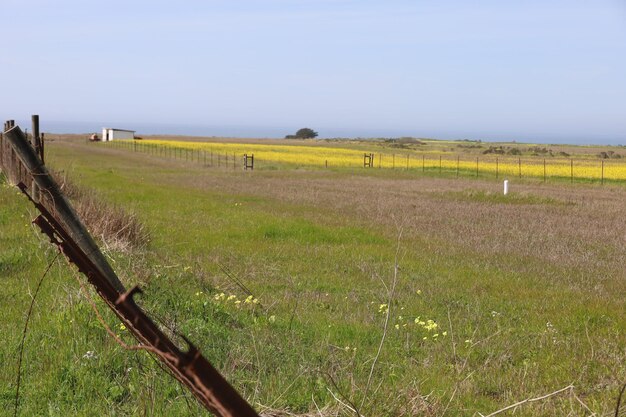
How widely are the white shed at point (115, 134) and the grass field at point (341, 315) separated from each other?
9264cm

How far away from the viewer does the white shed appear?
106188 mm

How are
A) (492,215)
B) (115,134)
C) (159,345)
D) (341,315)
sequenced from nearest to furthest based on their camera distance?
(159,345), (341,315), (492,215), (115,134)

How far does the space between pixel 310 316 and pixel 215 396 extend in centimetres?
641

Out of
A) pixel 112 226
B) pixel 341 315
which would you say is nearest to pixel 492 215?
pixel 112 226

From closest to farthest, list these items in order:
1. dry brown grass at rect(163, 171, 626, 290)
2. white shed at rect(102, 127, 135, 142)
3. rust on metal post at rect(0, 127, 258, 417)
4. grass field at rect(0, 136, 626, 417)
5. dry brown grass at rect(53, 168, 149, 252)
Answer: rust on metal post at rect(0, 127, 258, 417), grass field at rect(0, 136, 626, 417), dry brown grass at rect(53, 168, 149, 252), dry brown grass at rect(163, 171, 626, 290), white shed at rect(102, 127, 135, 142)

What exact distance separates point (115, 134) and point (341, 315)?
10483 centimetres

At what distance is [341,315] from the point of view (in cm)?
789

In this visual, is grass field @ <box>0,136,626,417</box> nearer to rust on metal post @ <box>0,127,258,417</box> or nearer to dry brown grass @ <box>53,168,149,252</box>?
dry brown grass @ <box>53,168,149,252</box>

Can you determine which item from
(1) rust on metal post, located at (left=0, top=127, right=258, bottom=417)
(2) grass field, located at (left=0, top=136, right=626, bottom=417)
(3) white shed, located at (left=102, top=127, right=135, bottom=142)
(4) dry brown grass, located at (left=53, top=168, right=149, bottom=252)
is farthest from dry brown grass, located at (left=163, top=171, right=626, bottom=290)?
(3) white shed, located at (left=102, top=127, right=135, bottom=142)

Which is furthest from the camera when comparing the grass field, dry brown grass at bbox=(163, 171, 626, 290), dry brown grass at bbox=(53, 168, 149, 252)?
dry brown grass at bbox=(163, 171, 626, 290)

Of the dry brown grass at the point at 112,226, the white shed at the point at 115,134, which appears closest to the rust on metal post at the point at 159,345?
the dry brown grass at the point at 112,226

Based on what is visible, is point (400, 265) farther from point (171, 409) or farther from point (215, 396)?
point (215, 396)

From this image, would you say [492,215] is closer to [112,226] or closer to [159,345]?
[112,226]

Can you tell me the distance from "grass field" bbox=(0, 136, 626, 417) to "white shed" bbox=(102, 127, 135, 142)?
304 feet
